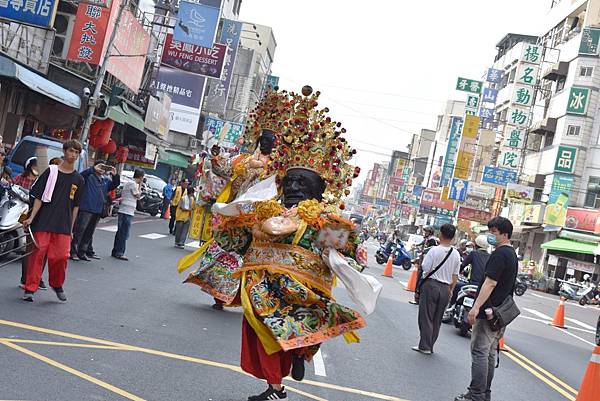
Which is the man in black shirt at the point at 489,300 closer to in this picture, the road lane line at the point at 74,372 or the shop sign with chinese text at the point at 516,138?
the road lane line at the point at 74,372

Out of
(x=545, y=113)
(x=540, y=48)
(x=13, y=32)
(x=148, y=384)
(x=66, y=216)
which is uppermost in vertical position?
(x=540, y=48)

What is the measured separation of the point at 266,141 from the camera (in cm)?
946

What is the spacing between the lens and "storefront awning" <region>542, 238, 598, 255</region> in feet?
134

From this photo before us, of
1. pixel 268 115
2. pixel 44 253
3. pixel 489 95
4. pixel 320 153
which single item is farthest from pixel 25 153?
Answer: pixel 489 95

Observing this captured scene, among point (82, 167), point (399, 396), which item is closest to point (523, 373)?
point (399, 396)

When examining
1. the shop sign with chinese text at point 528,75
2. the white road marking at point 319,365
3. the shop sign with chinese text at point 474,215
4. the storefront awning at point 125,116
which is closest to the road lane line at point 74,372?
the white road marking at point 319,365

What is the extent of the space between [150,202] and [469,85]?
33602 millimetres

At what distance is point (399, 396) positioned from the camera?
7.61 meters

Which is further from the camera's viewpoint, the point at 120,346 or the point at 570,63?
the point at 570,63

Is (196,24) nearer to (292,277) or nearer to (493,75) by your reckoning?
(292,277)

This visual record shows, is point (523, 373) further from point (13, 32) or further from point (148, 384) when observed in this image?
point (13, 32)

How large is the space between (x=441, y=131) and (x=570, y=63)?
57.3 meters

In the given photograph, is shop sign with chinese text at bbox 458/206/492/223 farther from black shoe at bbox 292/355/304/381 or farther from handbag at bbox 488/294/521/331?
black shoe at bbox 292/355/304/381

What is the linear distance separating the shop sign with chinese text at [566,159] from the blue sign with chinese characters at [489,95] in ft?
59.9
